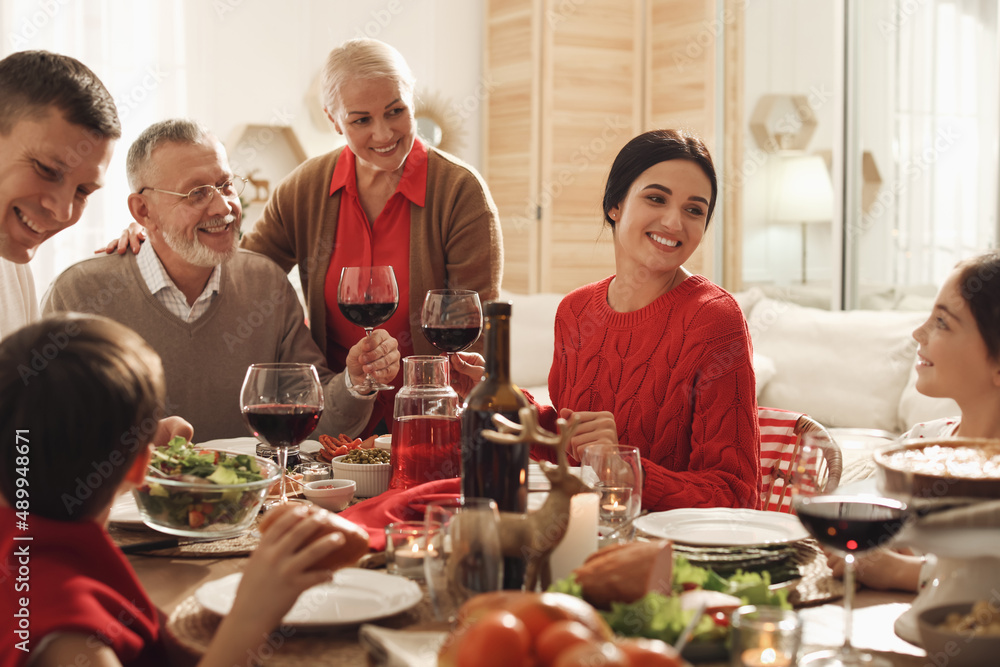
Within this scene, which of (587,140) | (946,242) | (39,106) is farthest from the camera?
(587,140)

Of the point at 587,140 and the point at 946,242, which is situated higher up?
the point at 587,140

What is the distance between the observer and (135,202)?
7.74ft

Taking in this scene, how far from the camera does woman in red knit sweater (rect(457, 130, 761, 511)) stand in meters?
1.76

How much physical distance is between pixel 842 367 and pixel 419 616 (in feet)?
11.5

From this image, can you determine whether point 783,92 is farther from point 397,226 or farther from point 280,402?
point 280,402

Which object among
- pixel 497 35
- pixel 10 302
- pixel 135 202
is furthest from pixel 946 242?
pixel 10 302

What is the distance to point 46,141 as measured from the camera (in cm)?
165

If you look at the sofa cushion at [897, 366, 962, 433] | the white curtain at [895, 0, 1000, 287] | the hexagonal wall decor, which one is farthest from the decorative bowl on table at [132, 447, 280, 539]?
the hexagonal wall decor

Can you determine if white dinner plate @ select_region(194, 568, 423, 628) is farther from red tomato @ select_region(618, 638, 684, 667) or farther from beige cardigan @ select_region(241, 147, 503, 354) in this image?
beige cardigan @ select_region(241, 147, 503, 354)

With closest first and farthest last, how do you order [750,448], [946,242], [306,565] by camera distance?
1. [306,565]
2. [750,448]
3. [946,242]

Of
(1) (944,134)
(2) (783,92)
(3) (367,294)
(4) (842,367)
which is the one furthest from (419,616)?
(2) (783,92)

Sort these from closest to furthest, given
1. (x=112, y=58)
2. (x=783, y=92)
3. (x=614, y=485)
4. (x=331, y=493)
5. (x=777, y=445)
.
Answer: (x=614, y=485)
(x=331, y=493)
(x=777, y=445)
(x=112, y=58)
(x=783, y=92)

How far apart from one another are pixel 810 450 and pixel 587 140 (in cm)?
474

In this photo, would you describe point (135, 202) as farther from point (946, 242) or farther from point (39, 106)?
point (946, 242)
